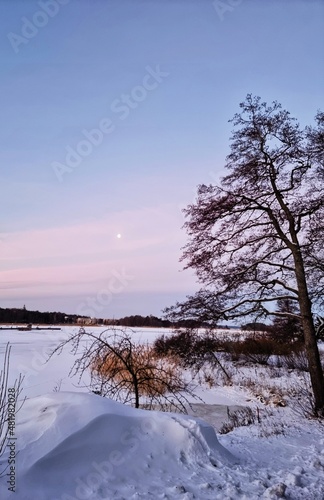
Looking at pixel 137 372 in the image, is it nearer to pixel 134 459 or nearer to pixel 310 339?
pixel 134 459

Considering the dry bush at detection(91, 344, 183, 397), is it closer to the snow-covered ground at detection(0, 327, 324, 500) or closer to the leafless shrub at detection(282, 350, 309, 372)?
the snow-covered ground at detection(0, 327, 324, 500)

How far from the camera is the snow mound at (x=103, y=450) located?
125 inches

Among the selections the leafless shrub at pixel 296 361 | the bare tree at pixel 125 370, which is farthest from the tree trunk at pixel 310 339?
the leafless shrub at pixel 296 361

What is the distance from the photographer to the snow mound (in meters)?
3.18

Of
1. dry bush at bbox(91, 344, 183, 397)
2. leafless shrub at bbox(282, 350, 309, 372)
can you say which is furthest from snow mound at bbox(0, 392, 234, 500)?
leafless shrub at bbox(282, 350, 309, 372)

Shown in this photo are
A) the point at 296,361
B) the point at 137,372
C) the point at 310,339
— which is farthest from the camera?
the point at 296,361

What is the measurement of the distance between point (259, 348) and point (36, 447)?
18429mm

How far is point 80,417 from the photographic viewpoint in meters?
3.96

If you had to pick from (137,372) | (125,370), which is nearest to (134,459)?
(137,372)

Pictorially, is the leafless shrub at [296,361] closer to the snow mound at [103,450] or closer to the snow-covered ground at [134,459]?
the snow-covered ground at [134,459]

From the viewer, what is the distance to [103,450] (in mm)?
3699

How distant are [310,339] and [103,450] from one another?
618cm

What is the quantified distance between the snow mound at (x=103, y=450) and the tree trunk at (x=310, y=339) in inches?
180

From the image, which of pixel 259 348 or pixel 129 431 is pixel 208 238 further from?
pixel 259 348
